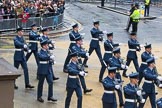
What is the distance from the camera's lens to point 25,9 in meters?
24.0

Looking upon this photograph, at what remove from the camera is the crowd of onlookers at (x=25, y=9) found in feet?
74.5

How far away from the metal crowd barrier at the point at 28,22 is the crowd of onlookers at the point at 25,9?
24 cm

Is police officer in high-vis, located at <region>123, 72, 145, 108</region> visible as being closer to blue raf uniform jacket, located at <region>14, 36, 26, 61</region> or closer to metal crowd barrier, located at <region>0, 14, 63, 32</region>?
blue raf uniform jacket, located at <region>14, 36, 26, 61</region>

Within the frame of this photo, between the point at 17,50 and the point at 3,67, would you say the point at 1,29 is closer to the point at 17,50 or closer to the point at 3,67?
the point at 17,50

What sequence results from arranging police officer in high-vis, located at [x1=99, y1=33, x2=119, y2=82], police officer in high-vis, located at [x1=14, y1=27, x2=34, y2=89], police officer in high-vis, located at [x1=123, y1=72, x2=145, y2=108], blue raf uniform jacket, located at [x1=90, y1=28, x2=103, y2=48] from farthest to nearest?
1. blue raf uniform jacket, located at [x1=90, y1=28, x2=103, y2=48]
2. police officer in high-vis, located at [x1=99, y1=33, x2=119, y2=82]
3. police officer in high-vis, located at [x1=14, y1=27, x2=34, y2=89]
4. police officer in high-vis, located at [x1=123, y1=72, x2=145, y2=108]

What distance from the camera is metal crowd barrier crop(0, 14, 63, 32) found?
22.4 m

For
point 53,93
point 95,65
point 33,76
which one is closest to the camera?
point 53,93

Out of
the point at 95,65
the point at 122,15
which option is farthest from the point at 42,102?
the point at 122,15

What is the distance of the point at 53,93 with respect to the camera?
1312 cm

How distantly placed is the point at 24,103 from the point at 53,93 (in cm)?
136

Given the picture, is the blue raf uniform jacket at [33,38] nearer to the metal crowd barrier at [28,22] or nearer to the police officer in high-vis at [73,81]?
the police officer in high-vis at [73,81]

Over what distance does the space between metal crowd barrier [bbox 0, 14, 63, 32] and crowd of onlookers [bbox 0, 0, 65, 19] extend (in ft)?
0.80

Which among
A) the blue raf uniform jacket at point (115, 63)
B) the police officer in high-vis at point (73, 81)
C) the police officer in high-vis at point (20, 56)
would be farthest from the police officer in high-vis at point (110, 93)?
the police officer in high-vis at point (20, 56)

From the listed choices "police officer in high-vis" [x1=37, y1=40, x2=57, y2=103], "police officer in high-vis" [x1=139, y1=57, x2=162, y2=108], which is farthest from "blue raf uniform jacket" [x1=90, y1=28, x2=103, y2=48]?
"police officer in high-vis" [x1=139, y1=57, x2=162, y2=108]
